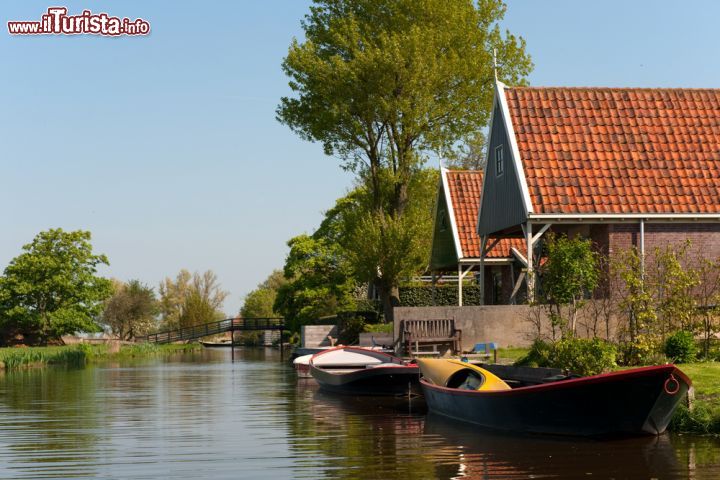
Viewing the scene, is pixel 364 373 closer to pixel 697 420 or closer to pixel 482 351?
pixel 482 351

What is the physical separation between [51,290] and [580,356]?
2215 inches

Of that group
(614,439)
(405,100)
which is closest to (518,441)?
(614,439)

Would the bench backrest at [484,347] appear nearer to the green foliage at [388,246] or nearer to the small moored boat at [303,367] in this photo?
the small moored boat at [303,367]

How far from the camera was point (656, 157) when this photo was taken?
31062mm

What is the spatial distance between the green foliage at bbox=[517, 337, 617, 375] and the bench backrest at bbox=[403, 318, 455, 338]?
6668mm

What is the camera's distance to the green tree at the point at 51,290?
69438 mm

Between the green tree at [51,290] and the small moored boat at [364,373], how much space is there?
132ft

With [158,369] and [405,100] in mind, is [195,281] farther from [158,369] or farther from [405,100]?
[405,100]

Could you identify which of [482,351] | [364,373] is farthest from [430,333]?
[364,373]

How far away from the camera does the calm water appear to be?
47.9ft

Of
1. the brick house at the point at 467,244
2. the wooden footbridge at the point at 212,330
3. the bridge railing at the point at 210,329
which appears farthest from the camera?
the bridge railing at the point at 210,329

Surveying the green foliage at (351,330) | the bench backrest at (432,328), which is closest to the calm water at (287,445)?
the bench backrest at (432,328)

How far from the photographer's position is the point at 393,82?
44.3 meters

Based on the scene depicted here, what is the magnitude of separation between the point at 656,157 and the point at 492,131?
588 cm
